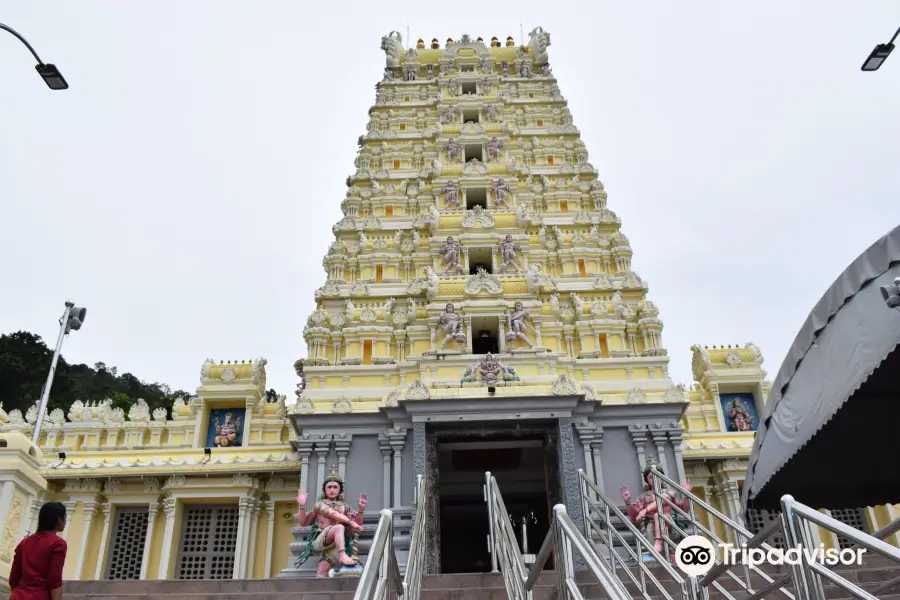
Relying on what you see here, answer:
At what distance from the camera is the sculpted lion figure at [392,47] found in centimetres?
2722

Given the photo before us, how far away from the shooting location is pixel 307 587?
9.08 m

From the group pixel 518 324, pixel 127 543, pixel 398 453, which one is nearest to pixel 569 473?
pixel 398 453

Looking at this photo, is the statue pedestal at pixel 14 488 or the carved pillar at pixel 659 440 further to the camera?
the carved pillar at pixel 659 440

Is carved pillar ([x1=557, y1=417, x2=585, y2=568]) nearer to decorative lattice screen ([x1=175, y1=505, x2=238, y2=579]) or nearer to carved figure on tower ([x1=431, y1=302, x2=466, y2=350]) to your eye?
carved figure on tower ([x1=431, y1=302, x2=466, y2=350])

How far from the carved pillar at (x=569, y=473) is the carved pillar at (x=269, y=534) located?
22.9ft

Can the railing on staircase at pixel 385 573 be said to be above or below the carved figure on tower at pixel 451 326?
below

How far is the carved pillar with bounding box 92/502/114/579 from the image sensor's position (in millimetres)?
16062

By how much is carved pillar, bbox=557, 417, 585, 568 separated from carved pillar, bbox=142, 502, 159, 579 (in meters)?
9.39

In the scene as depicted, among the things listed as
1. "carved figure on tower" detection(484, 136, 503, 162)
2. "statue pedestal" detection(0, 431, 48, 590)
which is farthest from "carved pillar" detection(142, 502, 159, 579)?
"carved figure on tower" detection(484, 136, 503, 162)

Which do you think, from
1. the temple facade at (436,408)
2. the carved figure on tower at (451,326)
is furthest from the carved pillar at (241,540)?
the carved figure on tower at (451,326)

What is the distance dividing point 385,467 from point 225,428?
19.6ft

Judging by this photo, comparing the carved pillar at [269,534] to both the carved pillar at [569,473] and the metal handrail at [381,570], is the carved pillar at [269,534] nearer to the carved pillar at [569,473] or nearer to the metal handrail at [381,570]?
the carved pillar at [569,473]

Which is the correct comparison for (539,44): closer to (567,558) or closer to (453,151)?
(453,151)

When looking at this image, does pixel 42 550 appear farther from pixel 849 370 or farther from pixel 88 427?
pixel 88 427
